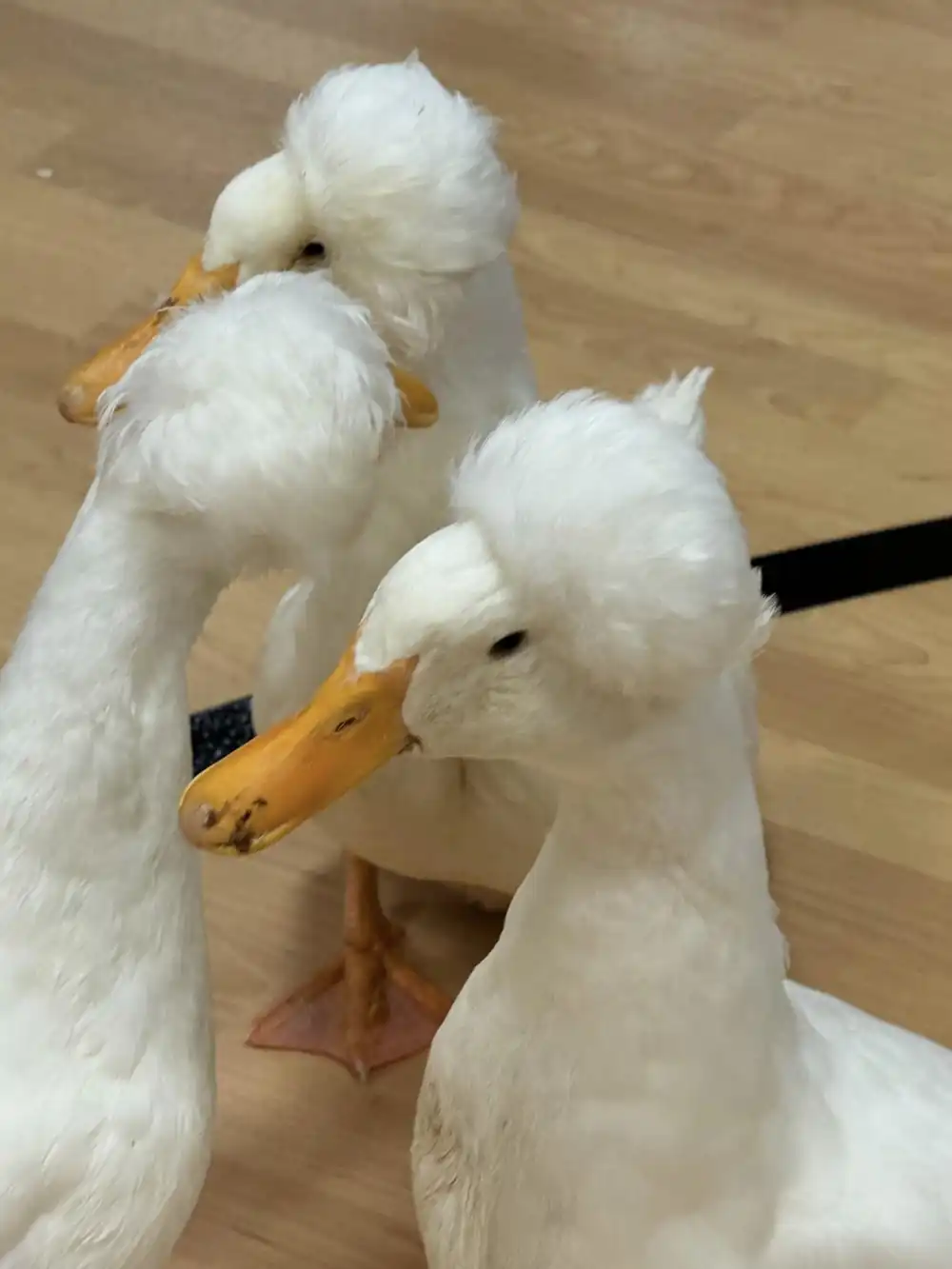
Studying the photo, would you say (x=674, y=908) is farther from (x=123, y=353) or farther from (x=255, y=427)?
(x=123, y=353)

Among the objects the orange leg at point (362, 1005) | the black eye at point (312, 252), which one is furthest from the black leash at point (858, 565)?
the black eye at point (312, 252)

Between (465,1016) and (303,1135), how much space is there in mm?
232

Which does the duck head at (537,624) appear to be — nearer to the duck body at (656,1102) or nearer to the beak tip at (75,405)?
the duck body at (656,1102)

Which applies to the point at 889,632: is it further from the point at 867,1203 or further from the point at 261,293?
the point at 261,293

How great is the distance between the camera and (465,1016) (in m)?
0.63

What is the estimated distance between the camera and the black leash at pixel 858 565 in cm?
108

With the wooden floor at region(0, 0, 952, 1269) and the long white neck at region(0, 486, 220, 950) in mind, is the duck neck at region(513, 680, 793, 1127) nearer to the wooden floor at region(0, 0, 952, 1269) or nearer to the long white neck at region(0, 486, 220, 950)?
the long white neck at region(0, 486, 220, 950)

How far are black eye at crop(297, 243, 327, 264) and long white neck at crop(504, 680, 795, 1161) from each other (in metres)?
0.29

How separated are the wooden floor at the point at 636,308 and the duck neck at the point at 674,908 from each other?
0.28 meters

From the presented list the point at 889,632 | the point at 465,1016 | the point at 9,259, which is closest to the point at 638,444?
the point at 465,1016

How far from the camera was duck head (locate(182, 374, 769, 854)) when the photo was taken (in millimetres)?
465

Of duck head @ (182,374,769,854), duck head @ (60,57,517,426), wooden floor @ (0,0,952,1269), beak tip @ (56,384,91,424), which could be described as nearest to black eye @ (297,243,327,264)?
duck head @ (60,57,517,426)

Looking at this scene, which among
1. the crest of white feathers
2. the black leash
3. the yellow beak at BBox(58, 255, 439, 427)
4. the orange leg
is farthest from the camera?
the black leash

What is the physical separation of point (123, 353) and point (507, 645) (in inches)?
10.8
